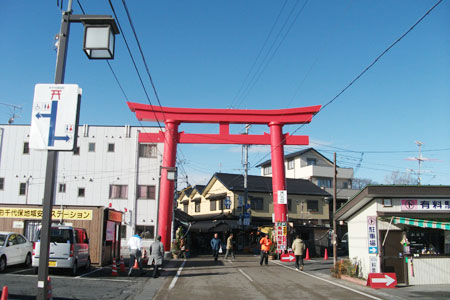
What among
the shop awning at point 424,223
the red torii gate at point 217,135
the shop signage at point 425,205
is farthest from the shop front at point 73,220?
the shop signage at point 425,205

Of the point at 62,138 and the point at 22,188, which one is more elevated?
the point at 22,188

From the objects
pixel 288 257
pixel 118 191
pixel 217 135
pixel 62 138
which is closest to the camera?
pixel 62 138

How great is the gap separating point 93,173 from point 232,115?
508 inches

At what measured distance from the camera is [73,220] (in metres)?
17.2

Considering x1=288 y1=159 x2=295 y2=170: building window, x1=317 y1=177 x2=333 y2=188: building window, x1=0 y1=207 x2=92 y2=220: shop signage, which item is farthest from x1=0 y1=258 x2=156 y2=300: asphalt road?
x1=288 y1=159 x2=295 y2=170: building window

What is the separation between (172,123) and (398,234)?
15041 millimetres

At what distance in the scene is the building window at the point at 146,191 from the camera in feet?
100

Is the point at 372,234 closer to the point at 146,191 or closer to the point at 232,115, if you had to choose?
the point at 232,115

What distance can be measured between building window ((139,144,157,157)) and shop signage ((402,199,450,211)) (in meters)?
20.8

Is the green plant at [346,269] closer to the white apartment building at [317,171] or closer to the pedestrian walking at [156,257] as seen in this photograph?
the pedestrian walking at [156,257]

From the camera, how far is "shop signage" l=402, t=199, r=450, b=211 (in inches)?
A: 550

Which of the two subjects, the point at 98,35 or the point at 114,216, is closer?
the point at 98,35

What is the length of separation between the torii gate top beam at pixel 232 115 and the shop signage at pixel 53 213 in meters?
8.30

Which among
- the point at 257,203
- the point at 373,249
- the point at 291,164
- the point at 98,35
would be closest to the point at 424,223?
the point at 373,249
